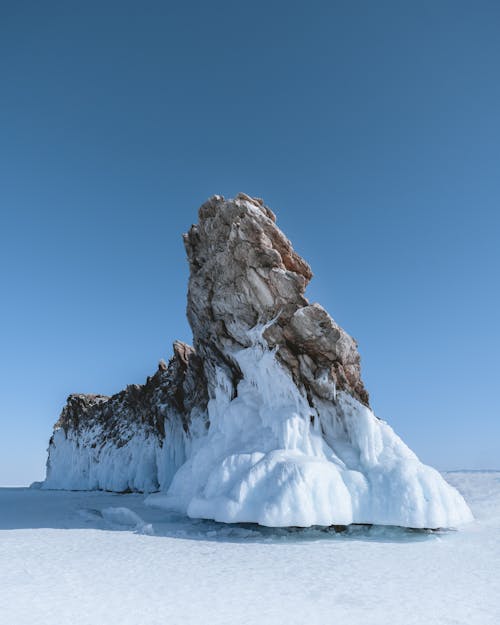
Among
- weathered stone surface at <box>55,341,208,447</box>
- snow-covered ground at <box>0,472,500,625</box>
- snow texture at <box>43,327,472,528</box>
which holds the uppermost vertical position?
weathered stone surface at <box>55,341,208,447</box>

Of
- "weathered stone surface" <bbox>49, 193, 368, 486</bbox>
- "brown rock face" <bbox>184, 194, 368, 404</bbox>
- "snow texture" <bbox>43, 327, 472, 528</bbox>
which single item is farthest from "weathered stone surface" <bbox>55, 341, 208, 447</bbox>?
"snow texture" <bbox>43, 327, 472, 528</bbox>

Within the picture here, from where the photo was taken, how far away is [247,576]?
1040 centimetres

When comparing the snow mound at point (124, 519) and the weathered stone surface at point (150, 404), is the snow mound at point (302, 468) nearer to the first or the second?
the snow mound at point (124, 519)

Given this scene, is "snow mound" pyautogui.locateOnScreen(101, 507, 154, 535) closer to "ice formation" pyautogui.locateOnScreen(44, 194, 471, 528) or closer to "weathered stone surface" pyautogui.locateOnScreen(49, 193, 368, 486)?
"ice formation" pyautogui.locateOnScreen(44, 194, 471, 528)

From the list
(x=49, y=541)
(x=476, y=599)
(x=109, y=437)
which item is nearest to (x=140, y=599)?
(x=476, y=599)

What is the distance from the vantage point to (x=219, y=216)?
24812mm

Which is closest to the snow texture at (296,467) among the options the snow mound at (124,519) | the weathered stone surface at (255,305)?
the weathered stone surface at (255,305)

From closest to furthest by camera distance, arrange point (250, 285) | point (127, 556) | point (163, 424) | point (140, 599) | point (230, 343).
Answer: point (140, 599), point (127, 556), point (250, 285), point (230, 343), point (163, 424)

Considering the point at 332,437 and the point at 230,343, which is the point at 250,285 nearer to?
the point at 230,343

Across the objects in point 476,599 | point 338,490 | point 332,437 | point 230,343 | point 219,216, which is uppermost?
point 219,216

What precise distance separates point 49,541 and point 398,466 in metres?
12.4

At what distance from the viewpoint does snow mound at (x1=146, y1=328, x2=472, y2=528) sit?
15.2 meters

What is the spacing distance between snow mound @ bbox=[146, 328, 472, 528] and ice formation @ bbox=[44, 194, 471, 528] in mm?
44

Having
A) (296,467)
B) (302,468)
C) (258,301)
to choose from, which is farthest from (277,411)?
(258,301)
